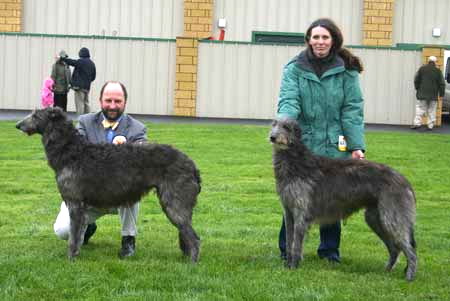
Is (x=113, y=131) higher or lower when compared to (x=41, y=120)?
lower

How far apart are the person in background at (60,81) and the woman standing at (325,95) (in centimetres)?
1622

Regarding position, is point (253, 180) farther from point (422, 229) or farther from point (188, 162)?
point (188, 162)

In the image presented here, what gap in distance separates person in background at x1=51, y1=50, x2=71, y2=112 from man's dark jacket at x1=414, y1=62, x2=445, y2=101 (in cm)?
986

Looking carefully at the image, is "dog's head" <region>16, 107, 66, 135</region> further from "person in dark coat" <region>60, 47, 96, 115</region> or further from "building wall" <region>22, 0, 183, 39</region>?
"building wall" <region>22, 0, 183, 39</region>

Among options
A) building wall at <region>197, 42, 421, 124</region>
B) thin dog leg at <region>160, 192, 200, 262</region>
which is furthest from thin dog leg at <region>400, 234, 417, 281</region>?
building wall at <region>197, 42, 421, 124</region>

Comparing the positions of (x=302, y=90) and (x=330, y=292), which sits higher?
(x=302, y=90)

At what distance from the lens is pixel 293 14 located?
101 feet

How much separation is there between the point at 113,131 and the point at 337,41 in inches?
92.1

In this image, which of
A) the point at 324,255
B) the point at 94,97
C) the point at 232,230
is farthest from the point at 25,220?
the point at 94,97

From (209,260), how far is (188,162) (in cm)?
94

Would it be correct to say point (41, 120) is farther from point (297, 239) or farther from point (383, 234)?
→ point (383, 234)

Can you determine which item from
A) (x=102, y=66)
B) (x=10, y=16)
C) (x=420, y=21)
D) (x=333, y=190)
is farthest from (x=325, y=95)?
(x=10, y=16)

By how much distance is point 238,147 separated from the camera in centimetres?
1780

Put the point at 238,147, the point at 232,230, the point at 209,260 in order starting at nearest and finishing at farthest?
the point at 209,260
the point at 232,230
the point at 238,147
